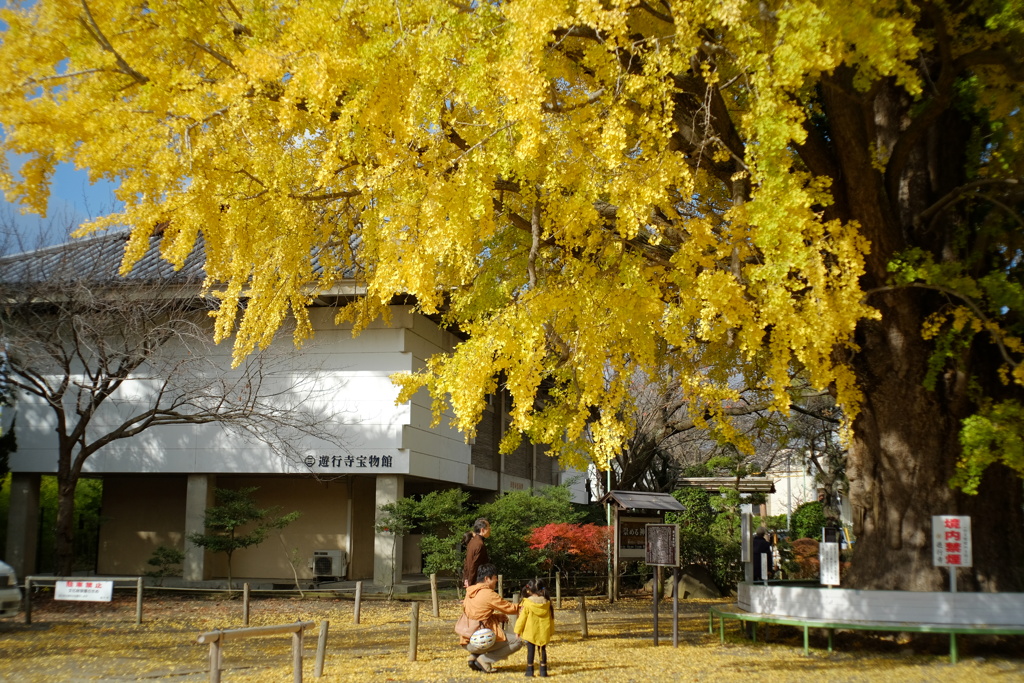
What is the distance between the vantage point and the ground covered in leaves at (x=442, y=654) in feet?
32.9

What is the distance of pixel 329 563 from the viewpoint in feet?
74.3

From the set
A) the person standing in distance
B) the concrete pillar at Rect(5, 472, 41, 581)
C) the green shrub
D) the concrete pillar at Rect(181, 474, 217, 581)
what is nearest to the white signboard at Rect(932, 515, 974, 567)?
the person standing in distance

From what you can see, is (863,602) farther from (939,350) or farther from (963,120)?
(963,120)

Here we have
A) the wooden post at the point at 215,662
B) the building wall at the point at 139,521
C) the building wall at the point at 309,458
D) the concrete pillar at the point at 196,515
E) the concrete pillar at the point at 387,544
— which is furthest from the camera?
the building wall at the point at 139,521

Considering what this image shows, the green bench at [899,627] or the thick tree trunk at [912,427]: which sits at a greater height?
the thick tree trunk at [912,427]

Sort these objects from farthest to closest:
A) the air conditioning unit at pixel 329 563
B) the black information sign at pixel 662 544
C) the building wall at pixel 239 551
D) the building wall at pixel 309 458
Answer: the building wall at pixel 239 551 → the air conditioning unit at pixel 329 563 → the building wall at pixel 309 458 → the black information sign at pixel 662 544

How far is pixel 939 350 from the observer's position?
36.7 feet

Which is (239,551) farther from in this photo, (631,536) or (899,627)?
(899,627)

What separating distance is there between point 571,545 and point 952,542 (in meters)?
10.9

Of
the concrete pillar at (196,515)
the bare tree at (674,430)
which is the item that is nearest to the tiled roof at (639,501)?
the bare tree at (674,430)

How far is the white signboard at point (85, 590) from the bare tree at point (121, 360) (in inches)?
249

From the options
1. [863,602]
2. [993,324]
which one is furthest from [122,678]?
[993,324]

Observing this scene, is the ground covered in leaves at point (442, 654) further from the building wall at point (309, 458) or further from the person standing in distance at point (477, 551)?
the building wall at point (309, 458)

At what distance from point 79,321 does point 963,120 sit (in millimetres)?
15997
